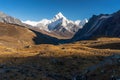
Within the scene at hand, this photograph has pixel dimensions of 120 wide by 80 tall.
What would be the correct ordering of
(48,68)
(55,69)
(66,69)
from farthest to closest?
(48,68), (55,69), (66,69)

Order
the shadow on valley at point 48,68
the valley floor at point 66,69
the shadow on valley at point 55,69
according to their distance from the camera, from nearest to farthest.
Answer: the valley floor at point 66,69 → the shadow on valley at point 55,69 → the shadow on valley at point 48,68

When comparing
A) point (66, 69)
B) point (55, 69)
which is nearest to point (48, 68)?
point (55, 69)

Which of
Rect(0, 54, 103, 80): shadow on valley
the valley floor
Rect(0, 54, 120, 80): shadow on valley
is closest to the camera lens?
the valley floor

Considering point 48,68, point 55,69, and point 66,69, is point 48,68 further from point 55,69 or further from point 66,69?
point 66,69

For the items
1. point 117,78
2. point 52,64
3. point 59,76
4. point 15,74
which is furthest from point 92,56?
point 117,78

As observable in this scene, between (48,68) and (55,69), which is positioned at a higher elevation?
(48,68)

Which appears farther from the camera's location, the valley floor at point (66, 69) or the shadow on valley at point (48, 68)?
the shadow on valley at point (48, 68)

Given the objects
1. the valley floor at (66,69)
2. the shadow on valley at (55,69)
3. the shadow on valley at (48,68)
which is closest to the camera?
the valley floor at (66,69)

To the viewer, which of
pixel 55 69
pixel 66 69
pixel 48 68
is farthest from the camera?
pixel 48 68

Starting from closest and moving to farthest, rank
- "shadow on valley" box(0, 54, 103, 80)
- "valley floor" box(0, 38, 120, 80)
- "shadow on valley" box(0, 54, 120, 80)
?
"valley floor" box(0, 38, 120, 80) < "shadow on valley" box(0, 54, 120, 80) < "shadow on valley" box(0, 54, 103, 80)

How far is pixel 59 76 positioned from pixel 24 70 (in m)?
7.99

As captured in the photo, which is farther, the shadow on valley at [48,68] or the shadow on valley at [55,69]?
the shadow on valley at [48,68]

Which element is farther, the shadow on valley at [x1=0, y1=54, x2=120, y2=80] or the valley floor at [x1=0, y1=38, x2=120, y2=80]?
the shadow on valley at [x1=0, y1=54, x2=120, y2=80]

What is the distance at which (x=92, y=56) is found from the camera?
79.8 meters
